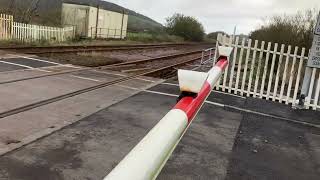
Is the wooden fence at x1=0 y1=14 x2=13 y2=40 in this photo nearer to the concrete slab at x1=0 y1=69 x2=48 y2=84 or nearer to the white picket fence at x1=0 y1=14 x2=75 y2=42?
the white picket fence at x1=0 y1=14 x2=75 y2=42

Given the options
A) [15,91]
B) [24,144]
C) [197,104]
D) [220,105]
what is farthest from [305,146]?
[15,91]

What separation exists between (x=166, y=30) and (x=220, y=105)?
70.4m

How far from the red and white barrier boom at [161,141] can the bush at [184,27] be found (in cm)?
7597

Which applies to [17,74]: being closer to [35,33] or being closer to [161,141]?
[161,141]

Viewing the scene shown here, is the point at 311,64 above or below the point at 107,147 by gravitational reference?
above

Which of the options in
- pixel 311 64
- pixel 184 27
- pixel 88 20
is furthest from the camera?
pixel 184 27

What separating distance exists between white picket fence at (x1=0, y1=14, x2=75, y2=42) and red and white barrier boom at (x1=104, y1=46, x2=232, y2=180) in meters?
22.9

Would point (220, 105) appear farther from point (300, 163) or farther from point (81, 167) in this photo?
point (81, 167)

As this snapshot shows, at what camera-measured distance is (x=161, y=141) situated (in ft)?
6.63

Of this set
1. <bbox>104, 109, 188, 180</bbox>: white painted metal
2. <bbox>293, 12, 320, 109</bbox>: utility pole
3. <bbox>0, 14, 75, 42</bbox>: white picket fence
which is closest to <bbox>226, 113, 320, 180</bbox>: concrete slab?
<bbox>293, 12, 320, 109</bbox>: utility pole

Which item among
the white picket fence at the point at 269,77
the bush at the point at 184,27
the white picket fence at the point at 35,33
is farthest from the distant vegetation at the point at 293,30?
the bush at the point at 184,27

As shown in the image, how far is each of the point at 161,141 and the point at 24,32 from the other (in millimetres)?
25422

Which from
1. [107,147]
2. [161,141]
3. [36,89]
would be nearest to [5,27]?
[36,89]

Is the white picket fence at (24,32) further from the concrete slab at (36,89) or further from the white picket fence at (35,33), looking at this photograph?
the concrete slab at (36,89)
